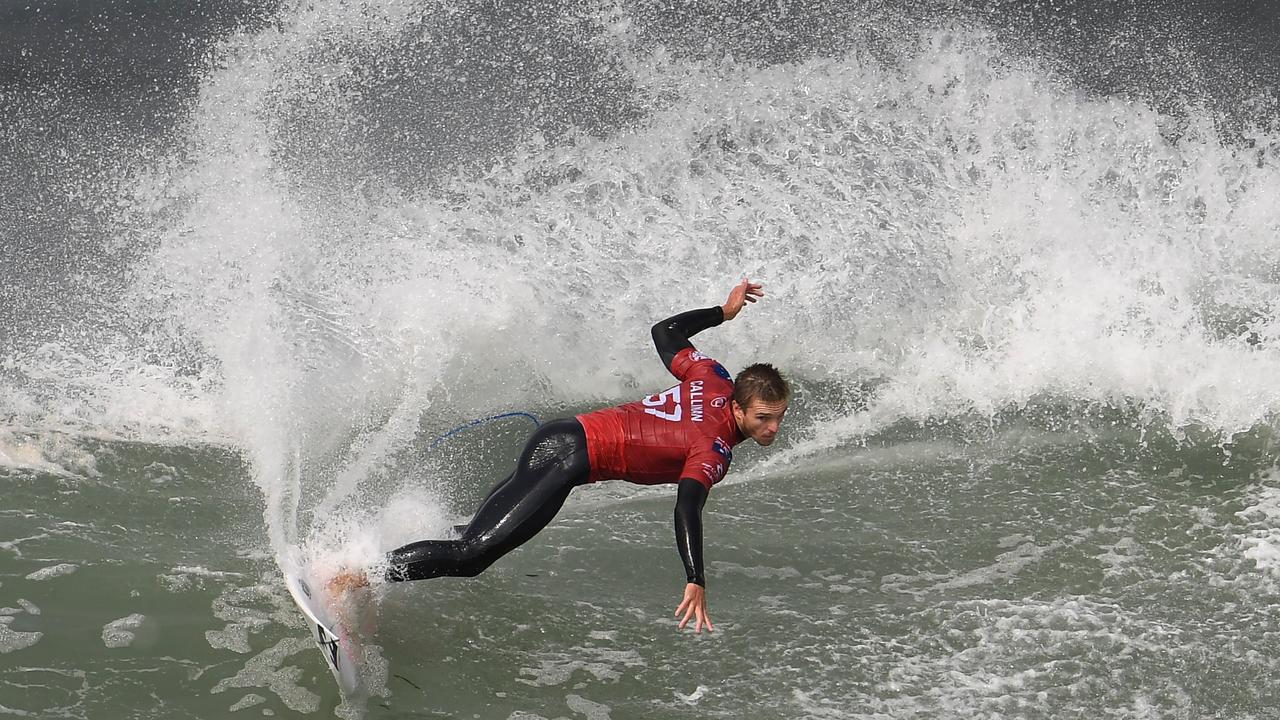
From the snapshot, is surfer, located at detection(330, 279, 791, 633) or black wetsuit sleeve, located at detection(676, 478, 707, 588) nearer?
black wetsuit sleeve, located at detection(676, 478, 707, 588)

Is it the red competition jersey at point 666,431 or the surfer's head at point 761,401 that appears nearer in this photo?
the surfer's head at point 761,401

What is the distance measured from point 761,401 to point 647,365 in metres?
3.12

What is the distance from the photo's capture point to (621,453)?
210 inches

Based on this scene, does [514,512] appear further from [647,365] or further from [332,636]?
[647,365]

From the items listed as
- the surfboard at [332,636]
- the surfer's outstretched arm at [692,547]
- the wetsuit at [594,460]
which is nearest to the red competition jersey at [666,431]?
the wetsuit at [594,460]

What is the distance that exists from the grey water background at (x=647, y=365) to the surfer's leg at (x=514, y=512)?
357mm

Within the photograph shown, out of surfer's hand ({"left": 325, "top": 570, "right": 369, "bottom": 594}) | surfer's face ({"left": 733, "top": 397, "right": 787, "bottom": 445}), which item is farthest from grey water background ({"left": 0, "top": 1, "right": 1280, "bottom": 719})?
surfer's face ({"left": 733, "top": 397, "right": 787, "bottom": 445})

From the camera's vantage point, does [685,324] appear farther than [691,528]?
Yes

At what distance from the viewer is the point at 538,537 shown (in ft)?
20.4

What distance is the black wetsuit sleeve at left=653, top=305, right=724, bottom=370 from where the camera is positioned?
5.68 m

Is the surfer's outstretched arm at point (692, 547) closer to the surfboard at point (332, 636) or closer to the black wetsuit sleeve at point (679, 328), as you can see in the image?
the black wetsuit sleeve at point (679, 328)

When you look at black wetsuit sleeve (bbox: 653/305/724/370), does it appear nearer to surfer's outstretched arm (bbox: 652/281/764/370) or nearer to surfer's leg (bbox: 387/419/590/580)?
surfer's outstretched arm (bbox: 652/281/764/370)

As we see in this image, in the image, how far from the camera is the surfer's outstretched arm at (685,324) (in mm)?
5684

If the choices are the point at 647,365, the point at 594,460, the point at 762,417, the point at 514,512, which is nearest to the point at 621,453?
the point at 594,460
